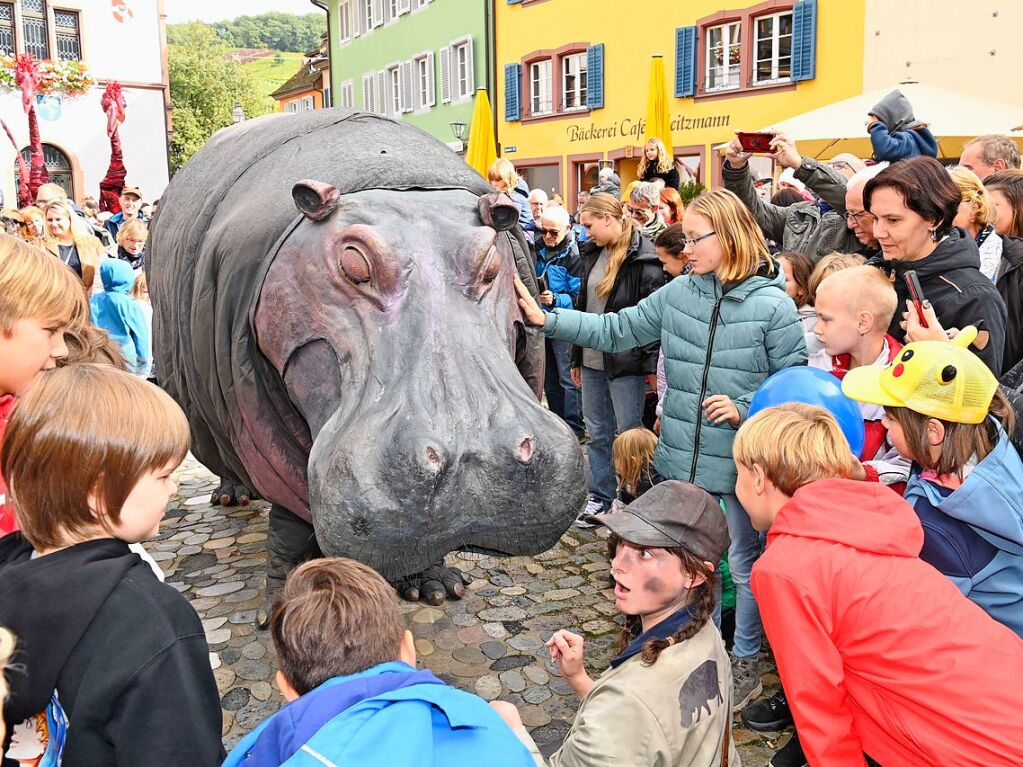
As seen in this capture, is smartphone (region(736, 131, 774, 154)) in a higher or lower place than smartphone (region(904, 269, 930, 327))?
higher

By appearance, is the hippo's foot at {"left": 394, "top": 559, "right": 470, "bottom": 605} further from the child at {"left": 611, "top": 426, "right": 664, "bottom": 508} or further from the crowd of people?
the crowd of people

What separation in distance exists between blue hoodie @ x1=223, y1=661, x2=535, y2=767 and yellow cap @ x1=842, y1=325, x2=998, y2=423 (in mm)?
1568

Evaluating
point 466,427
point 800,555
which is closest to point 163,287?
point 466,427

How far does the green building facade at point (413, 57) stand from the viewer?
25531 millimetres

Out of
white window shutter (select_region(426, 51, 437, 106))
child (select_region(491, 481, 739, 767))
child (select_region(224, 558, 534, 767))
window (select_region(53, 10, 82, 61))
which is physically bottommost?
child (select_region(491, 481, 739, 767))

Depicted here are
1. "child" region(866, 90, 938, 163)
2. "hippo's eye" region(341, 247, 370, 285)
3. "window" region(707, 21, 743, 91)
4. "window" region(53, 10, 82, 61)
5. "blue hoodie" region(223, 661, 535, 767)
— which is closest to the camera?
"blue hoodie" region(223, 661, 535, 767)

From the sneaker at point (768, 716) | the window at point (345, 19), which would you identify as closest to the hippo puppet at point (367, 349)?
the sneaker at point (768, 716)

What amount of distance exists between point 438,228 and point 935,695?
1931 millimetres

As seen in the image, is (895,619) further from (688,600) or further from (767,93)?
(767,93)

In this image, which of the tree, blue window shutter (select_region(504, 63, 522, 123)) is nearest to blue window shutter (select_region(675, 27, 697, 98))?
blue window shutter (select_region(504, 63, 522, 123))

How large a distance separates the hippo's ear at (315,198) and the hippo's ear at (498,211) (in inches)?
19.4

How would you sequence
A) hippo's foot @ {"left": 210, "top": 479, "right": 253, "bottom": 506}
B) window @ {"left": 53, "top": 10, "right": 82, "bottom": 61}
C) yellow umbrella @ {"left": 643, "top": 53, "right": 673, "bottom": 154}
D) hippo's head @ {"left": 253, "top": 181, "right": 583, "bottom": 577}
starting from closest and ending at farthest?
hippo's head @ {"left": 253, "top": 181, "right": 583, "bottom": 577} → hippo's foot @ {"left": 210, "top": 479, "right": 253, "bottom": 506} → yellow umbrella @ {"left": 643, "top": 53, "right": 673, "bottom": 154} → window @ {"left": 53, "top": 10, "right": 82, "bottom": 61}

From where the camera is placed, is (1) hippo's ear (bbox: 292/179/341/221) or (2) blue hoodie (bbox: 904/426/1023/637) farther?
(1) hippo's ear (bbox: 292/179/341/221)

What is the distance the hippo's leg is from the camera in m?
3.99
